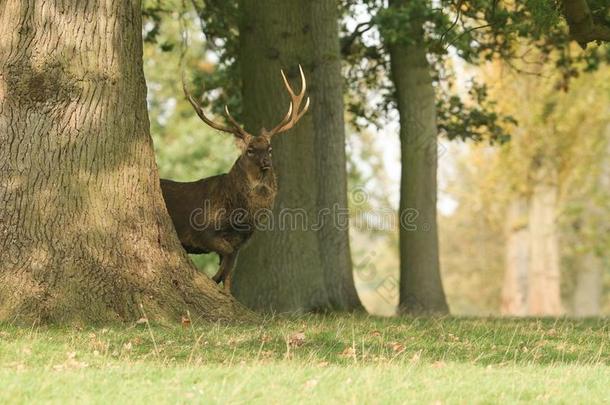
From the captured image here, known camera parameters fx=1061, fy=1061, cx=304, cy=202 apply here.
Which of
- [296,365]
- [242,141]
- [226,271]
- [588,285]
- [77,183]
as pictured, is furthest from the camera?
[588,285]

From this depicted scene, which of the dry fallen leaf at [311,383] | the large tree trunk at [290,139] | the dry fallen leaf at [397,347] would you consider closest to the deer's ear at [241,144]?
the large tree trunk at [290,139]

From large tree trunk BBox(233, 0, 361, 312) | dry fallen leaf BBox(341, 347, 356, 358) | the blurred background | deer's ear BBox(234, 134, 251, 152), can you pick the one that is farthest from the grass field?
the blurred background

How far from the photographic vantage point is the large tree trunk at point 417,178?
17.1 metres

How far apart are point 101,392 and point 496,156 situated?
23.7 meters

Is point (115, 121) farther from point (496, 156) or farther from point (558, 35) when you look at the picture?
point (496, 156)

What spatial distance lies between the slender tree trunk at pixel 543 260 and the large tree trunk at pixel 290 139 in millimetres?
15999

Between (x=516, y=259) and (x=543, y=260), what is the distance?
1517mm

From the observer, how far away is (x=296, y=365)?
7.59 m

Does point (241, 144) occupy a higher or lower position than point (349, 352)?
higher

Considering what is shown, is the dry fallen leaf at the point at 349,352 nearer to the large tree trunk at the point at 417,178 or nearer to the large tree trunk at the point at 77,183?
the large tree trunk at the point at 77,183

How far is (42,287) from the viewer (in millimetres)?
9414

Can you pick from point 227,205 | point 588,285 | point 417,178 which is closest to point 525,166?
point 588,285

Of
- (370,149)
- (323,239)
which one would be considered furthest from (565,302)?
(323,239)

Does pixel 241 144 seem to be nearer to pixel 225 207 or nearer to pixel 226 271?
pixel 225 207
